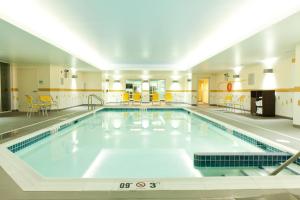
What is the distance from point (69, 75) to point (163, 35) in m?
8.07

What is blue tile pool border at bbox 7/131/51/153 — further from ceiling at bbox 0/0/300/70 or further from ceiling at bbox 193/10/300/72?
ceiling at bbox 193/10/300/72

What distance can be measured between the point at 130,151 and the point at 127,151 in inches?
2.3

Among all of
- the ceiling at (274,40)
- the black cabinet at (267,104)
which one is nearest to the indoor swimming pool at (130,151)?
the ceiling at (274,40)

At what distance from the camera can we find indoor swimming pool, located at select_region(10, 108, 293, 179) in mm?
3568

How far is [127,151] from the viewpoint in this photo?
4703 millimetres

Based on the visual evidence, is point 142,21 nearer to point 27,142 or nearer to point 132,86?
point 27,142

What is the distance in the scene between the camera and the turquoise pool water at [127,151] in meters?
3.58

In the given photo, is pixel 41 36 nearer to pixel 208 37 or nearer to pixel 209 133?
pixel 208 37

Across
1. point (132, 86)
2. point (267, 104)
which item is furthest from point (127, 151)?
point (132, 86)

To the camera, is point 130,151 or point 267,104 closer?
point 130,151

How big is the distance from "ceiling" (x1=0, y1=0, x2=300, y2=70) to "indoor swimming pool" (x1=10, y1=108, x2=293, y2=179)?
94.0 inches

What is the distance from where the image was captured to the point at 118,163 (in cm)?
398

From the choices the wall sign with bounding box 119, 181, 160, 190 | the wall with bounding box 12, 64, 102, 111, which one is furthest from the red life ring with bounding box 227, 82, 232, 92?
the wall sign with bounding box 119, 181, 160, 190

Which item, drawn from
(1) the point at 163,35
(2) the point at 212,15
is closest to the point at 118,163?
(2) the point at 212,15
